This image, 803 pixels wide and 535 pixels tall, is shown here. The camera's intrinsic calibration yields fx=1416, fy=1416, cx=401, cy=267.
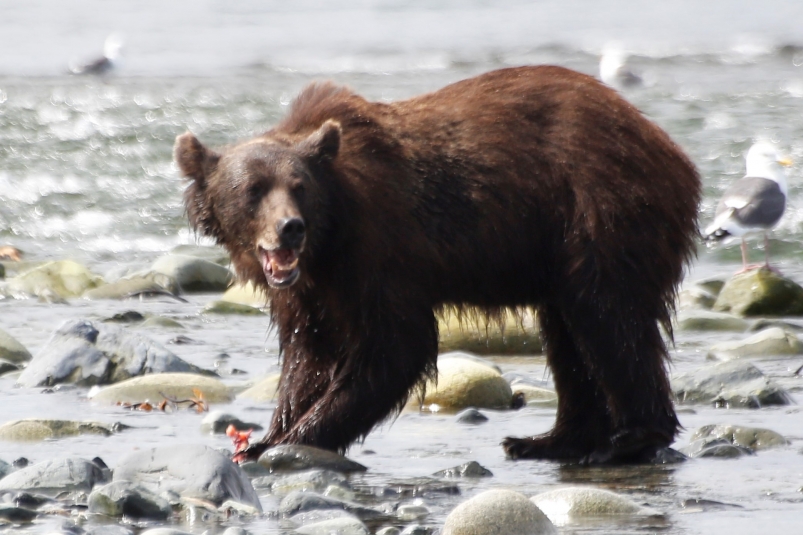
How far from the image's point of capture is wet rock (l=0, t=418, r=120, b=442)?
19.4ft

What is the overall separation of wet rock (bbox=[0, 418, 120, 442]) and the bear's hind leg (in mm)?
1769

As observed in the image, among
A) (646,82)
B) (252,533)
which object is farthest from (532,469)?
(646,82)

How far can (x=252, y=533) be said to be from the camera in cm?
447

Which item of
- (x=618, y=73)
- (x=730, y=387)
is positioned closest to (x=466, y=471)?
(x=730, y=387)

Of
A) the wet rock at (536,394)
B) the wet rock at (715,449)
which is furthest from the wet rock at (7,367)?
the wet rock at (715,449)

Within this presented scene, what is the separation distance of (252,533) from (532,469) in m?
1.65

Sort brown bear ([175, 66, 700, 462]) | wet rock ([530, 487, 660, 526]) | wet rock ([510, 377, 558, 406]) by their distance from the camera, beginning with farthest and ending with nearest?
1. wet rock ([510, 377, 558, 406])
2. brown bear ([175, 66, 700, 462])
3. wet rock ([530, 487, 660, 526])

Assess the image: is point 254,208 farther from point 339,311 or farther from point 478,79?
point 478,79

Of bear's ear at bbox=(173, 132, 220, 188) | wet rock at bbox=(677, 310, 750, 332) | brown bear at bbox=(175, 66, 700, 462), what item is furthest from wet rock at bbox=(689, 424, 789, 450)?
wet rock at bbox=(677, 310, 750, 332)

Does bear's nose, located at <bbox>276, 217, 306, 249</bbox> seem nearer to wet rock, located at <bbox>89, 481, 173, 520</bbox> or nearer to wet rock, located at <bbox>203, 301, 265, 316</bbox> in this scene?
wet rock, located at <bbox>89, 481, 173, 520</bbox>

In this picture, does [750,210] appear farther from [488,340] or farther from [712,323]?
[488,340]

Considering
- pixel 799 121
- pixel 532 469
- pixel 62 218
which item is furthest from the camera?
pixel 799 121

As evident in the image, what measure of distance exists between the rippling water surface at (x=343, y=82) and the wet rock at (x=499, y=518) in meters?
0.24

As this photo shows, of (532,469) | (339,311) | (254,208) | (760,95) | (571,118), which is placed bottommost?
(532,469)
